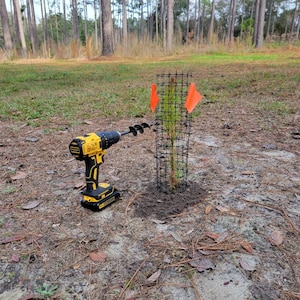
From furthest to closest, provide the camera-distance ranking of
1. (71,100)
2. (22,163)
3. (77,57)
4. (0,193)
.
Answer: (77,57), (71,100), (22,163), (0,193)

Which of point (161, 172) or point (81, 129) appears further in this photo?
point (81, 129)

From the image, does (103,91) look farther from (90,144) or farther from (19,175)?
(90,144)

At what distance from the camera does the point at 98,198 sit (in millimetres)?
1573

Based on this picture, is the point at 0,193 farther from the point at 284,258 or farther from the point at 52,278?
the point at 284,258

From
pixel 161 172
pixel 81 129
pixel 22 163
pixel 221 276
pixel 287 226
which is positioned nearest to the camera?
pixel 221 276

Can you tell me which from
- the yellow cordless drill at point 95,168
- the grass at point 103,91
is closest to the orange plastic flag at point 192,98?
the yellow cordless drill at point 95,168

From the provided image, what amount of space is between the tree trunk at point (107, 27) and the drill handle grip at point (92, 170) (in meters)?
9.82

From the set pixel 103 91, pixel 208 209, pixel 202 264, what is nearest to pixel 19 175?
pixel 208 209

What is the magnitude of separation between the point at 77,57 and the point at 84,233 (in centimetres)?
1064

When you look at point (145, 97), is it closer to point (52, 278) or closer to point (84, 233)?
point (84, 233)

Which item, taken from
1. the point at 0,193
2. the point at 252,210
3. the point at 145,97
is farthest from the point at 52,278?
the point at 145,97

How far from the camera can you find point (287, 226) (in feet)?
4.59

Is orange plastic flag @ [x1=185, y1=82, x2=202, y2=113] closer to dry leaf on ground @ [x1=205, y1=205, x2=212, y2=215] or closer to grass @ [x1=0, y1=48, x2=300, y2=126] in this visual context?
dry leaf on ground @ [x1=205, y1=205, x2=212, y2=215]

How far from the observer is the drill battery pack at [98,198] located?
61.9 inches
